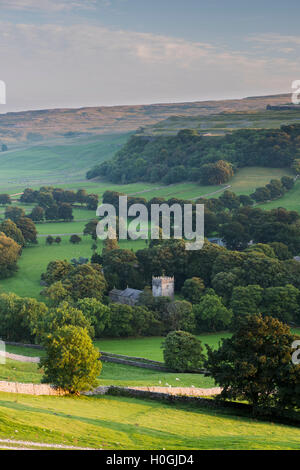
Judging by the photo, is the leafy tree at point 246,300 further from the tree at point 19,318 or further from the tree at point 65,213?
the tree at point 65,213

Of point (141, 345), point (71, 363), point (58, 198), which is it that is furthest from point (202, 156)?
point (71, 363)

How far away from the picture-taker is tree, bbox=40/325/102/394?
3469cm

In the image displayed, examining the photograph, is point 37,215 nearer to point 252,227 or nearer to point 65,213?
point 65,213

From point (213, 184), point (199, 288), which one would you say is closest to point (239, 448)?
point (199, 288)

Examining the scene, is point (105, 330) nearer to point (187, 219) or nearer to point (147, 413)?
point (147, 413)

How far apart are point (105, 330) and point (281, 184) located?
77.5m

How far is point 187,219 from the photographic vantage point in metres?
106

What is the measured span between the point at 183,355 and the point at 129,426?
72.7ft

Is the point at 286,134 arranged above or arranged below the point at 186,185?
above

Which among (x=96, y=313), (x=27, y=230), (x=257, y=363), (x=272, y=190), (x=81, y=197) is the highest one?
(x=272, y=190)

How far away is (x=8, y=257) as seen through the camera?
82438 millimetres

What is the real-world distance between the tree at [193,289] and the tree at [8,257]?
25529mm

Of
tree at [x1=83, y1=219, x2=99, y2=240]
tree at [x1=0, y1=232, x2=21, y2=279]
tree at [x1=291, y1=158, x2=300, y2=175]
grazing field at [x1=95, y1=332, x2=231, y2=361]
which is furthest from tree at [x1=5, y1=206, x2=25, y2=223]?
tree at [x1=291, y1=158, x2=300, y2=175]

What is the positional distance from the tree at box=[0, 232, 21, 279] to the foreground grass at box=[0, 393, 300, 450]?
4947 centimetres
